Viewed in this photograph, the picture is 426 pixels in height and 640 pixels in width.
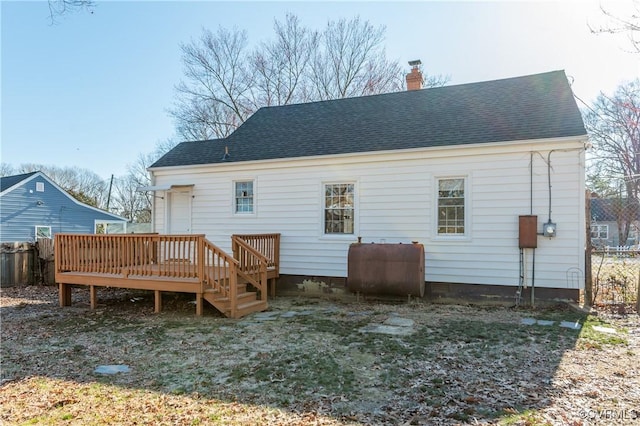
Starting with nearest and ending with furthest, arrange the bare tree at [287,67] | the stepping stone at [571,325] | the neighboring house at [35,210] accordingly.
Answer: the stepping stone at [571,325] → the neighboring house at [35,210] → the bare tree at [287,67]

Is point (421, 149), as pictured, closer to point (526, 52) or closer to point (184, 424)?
point (526, 52)

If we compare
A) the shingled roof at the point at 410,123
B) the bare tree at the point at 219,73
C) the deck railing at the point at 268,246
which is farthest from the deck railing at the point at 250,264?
the bare tree at the point at 219,73

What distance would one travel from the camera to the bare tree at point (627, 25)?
4.92m

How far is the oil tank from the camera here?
755cm

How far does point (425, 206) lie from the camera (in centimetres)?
818

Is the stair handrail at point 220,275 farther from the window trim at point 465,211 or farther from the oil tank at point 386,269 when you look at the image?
the window trim at point 465,211

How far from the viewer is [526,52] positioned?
1043 centimetres

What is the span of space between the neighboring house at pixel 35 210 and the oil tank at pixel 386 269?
16013mm

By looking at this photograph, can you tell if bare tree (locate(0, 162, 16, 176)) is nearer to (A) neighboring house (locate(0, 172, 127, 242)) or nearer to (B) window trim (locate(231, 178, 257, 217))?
(A) neighboring house (locate(0, 172, 127, 242))

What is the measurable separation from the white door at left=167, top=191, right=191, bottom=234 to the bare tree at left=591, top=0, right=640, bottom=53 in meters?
9.54

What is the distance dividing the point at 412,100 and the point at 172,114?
695 inches

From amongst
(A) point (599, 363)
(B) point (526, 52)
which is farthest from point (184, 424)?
(B) point (526, 52)

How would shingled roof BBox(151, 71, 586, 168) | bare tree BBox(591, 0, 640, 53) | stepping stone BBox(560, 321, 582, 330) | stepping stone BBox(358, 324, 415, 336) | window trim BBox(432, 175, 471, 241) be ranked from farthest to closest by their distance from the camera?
shingled roof BBox(151, 71, 586, 168) < window trim BBox(432, 175, 471, 241) < stepping stone BBox(560, 321, 582, 330) < stepping stone BBox(358, 324, 415, 336) < bare tree BBox(591, 0, 640, 53)

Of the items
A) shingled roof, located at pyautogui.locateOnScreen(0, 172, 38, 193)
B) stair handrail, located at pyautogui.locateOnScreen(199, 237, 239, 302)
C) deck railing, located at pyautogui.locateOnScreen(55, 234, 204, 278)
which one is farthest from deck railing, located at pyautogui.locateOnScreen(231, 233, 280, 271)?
shingled roof, located at pyautogui.locateOnScreen(0, 172, 38, 193)
